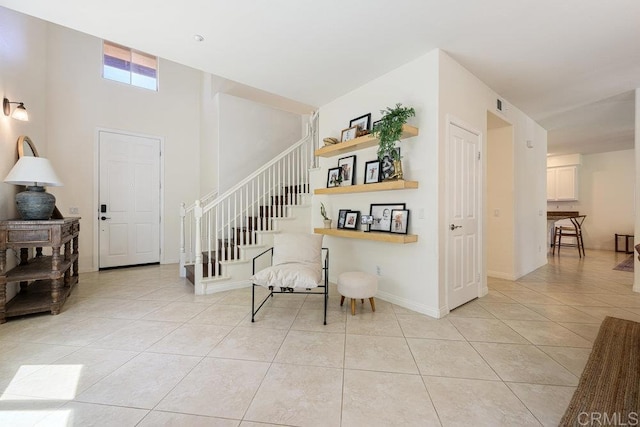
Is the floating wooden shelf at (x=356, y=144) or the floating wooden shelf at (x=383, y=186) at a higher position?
the floating wooden shelf at (x=356, y=144)

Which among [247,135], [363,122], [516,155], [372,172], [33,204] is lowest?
Answer: [33,204]

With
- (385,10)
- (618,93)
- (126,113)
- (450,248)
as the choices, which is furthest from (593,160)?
(126,113)

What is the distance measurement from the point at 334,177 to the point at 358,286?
169cm

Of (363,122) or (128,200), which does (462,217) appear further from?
(128,200)

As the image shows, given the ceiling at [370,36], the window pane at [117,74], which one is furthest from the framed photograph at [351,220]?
the window pane at [117,74]

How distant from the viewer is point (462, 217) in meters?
3.08

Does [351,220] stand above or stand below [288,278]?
above

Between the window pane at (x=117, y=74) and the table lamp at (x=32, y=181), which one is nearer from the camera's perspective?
the table lamp at (x=32, y=181)

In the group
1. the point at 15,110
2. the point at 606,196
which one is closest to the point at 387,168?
the point at 15,110

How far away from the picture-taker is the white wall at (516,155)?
2.78 meters

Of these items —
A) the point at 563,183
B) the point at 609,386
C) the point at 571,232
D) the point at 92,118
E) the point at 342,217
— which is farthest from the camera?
the point at 571,232

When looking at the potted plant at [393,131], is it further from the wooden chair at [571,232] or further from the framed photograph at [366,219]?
the wooden chair at [571,232]

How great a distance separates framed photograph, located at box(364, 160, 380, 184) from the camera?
322 cm

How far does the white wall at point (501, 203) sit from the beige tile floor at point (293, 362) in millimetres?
1065
